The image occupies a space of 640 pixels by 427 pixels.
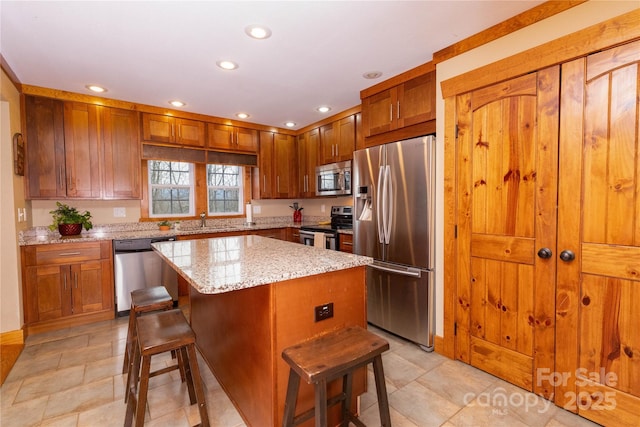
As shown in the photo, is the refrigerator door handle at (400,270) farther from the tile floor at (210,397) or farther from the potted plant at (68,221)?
the potted plant at (68,221)

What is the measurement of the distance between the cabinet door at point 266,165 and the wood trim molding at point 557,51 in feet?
9.74

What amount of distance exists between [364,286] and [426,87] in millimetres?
1855

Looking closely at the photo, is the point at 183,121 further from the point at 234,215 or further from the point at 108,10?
the point at 108,10

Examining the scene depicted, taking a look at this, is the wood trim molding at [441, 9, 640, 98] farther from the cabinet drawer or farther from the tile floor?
the cabinet drawer

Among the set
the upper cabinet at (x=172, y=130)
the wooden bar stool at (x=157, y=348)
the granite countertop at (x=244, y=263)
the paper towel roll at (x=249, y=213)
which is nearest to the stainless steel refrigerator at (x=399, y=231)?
the granite countertop at (x=244, y=263)

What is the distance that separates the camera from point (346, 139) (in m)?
3.92

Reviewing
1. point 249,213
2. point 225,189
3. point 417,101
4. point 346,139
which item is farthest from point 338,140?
point 225,189

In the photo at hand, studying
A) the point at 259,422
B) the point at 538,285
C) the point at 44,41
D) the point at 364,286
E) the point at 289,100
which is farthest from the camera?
the point at 289,100

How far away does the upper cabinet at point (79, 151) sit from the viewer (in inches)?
120

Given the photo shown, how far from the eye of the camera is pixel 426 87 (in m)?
2.56

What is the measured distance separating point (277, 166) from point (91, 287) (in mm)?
2824

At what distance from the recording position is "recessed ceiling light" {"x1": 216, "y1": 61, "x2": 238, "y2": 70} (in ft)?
8.25

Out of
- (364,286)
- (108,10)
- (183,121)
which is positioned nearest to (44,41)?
(108,10)

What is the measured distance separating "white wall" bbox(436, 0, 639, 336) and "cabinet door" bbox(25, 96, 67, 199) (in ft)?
12.6
